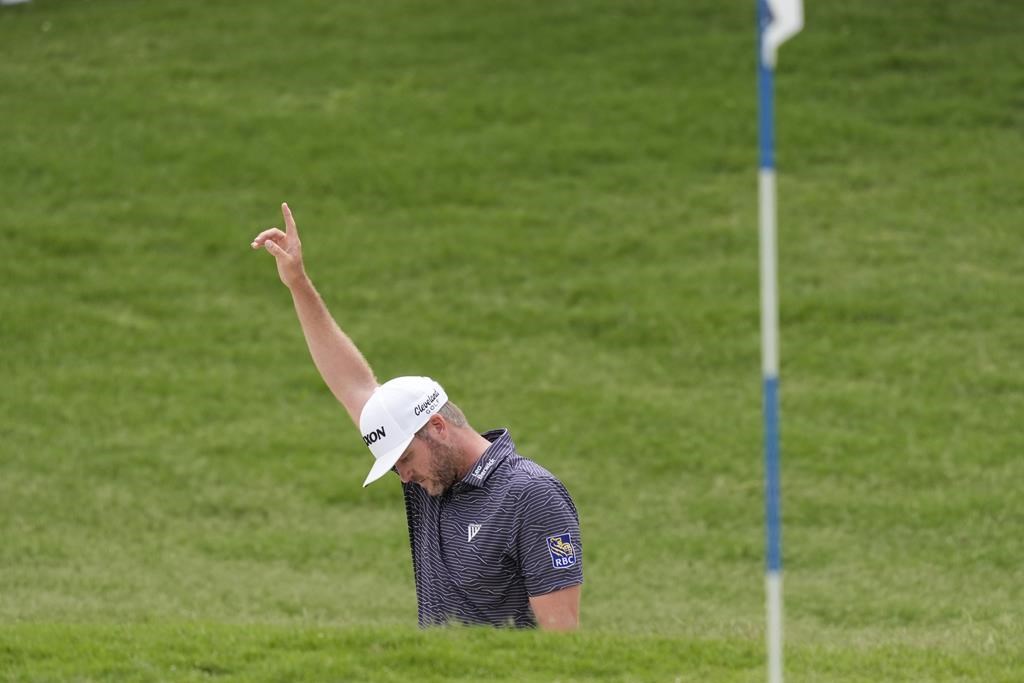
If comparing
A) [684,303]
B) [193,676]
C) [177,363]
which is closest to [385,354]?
[177,363]

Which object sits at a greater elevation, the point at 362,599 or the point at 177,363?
the point at 177,363

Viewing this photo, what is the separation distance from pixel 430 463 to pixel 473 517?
287mm

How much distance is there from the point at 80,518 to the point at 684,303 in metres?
6.96

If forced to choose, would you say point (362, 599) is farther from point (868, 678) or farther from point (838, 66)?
point (838, 66)

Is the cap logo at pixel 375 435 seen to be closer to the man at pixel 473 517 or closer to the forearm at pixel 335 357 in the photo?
the man at pixel 473 517

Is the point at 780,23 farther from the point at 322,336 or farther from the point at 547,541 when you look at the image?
the point at 322,336

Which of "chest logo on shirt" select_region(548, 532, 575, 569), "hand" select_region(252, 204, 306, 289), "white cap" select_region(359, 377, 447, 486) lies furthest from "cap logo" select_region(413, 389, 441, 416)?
"hand" select_region(252, 204, 306, 289)

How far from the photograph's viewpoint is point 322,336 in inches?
279

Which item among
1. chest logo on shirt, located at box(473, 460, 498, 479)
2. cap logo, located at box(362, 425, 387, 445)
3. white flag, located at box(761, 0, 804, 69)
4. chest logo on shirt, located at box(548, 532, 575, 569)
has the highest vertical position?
white flag, located at box(761, 0, 804, 69)

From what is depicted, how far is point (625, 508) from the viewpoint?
13.6m

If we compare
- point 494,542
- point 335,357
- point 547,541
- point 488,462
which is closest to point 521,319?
point 335,357

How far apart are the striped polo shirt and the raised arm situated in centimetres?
72

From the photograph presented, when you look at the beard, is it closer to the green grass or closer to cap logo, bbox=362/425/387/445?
cap logo, bbox=362/425/387/445

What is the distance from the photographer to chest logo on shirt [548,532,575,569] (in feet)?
19.8
